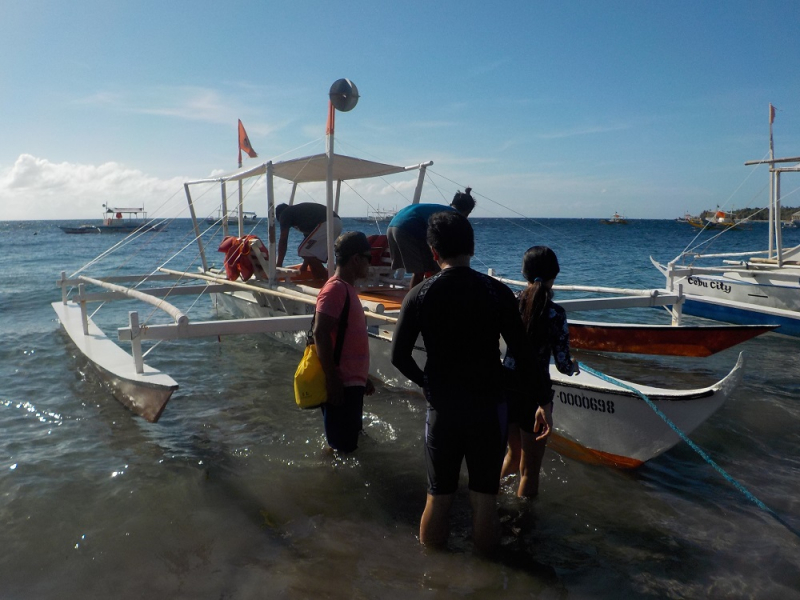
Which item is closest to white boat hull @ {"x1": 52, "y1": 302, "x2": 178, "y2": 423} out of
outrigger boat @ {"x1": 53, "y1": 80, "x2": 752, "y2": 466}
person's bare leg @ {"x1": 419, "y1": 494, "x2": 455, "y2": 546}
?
outrigger boat @ {"x1": 53, "y1": 80, "x2": 752, "y2": 466}

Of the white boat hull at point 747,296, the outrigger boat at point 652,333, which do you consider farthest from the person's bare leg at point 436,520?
the white boat hull at point 747,296

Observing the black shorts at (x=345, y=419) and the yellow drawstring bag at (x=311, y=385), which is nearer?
the yellow drawstring bag at (x=311, y=385)

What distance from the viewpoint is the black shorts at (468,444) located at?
290cm

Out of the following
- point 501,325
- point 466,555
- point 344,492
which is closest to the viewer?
point 501,325

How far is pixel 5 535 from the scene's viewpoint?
388 cm

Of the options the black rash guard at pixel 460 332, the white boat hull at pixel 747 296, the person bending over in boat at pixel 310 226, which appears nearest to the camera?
the black rash guard at pixel 460 332

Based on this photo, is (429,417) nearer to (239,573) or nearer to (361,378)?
(361,378)

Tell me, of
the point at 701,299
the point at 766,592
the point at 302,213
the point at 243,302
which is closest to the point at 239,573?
the point at 766,592

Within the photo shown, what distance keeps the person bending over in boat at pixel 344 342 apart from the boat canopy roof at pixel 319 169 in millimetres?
3534

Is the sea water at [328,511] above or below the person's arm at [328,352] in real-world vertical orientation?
below

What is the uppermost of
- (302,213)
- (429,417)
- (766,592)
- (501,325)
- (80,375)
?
(302,213)

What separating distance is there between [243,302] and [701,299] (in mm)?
9135

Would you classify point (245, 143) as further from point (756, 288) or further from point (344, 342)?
point (756, 288)

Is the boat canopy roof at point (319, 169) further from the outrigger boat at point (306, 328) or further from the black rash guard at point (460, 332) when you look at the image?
the black rash guard at point (460, 332)
